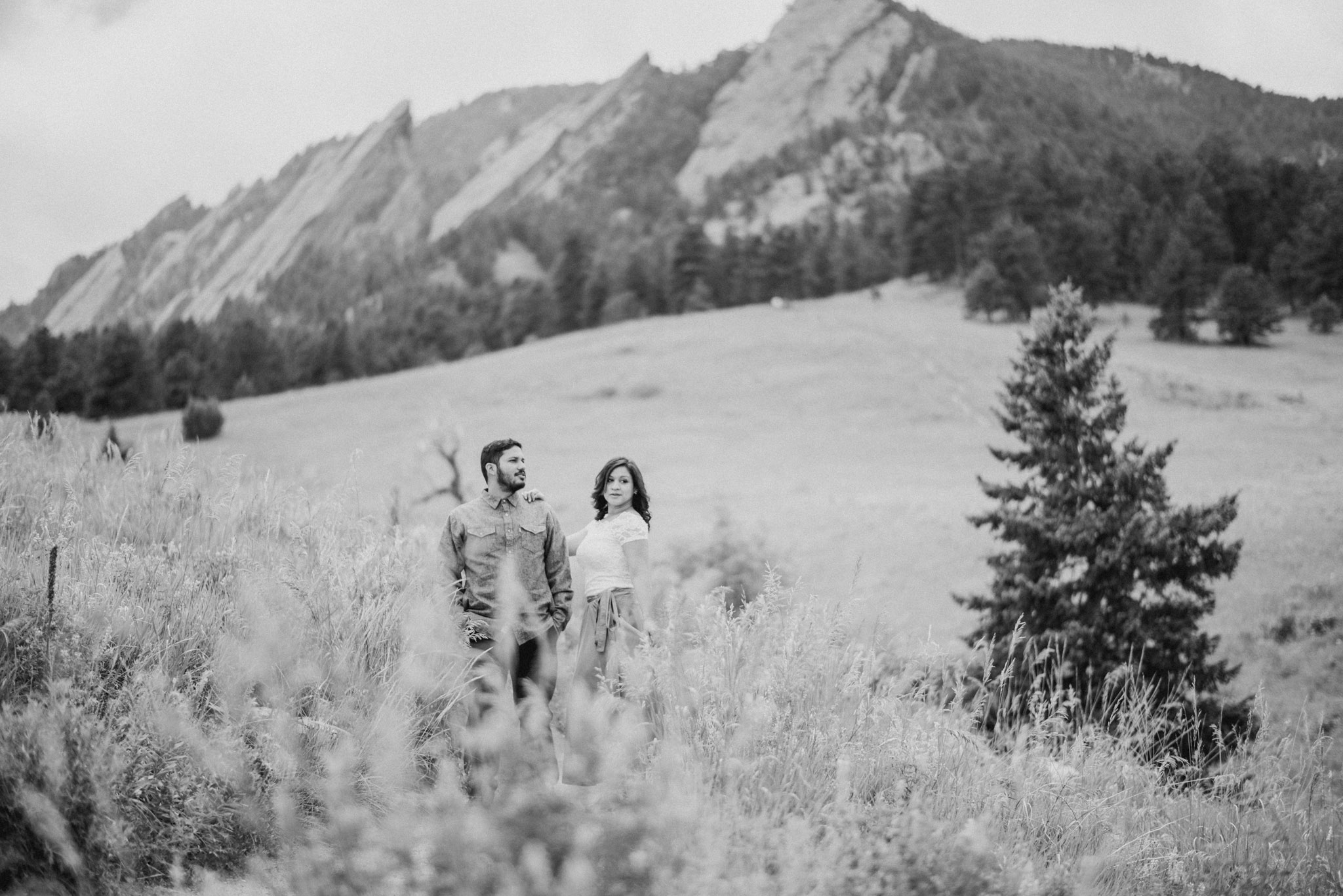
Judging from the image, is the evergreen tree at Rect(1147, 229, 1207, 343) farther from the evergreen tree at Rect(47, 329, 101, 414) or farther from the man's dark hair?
the evergreen tree at Rect(47, 329, 101, 414)

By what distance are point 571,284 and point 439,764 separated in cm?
7526

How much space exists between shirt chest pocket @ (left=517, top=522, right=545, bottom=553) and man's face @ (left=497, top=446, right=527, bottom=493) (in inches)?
9.9

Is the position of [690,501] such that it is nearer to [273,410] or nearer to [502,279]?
[273,410]

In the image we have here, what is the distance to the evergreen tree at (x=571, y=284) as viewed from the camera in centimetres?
7412

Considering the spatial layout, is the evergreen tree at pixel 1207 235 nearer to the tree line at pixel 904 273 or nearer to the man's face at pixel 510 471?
the tree line at pixel 904 273

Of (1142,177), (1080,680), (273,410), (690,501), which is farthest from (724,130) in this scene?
(1080,680)

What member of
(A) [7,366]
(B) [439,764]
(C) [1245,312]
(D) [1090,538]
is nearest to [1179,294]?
(C) [1245,312]

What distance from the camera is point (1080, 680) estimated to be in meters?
10.5

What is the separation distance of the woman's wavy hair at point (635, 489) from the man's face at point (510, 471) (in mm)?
824

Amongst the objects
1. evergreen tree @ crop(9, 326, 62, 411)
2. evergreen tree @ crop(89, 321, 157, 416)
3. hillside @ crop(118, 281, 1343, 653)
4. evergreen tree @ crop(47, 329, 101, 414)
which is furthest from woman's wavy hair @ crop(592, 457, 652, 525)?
evergreen tree @ crop(47, 329, 101, 414)

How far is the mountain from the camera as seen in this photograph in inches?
3930

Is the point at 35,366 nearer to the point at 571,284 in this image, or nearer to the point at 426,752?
the point at 571,284

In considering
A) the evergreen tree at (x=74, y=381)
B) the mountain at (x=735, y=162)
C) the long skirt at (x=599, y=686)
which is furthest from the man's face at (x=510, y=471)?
the mountain at (x=735, y=162)

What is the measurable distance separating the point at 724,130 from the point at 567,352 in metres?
131
